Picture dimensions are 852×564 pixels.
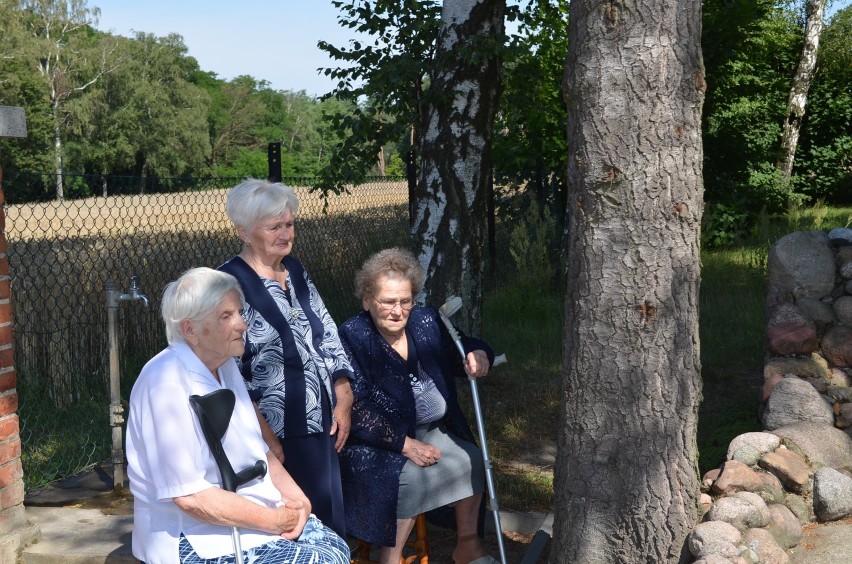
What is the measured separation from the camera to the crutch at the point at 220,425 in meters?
2.99

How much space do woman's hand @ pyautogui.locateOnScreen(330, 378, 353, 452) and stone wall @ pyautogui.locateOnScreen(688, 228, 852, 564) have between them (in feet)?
4.76

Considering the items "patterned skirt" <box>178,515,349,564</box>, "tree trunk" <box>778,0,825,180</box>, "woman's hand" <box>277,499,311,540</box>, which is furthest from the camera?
"tree trunk" <box>778,0,825,180</box>

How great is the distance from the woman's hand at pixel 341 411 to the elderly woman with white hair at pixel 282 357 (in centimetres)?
6

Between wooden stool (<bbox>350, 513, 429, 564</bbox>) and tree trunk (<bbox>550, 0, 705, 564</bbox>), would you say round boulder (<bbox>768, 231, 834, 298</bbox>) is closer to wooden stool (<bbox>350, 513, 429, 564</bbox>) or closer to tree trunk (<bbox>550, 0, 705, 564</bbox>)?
tree trunk (<bbox>550, 0, 705, 564</bbox>)

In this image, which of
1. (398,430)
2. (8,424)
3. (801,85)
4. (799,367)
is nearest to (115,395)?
(8,424)

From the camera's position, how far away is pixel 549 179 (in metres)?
14.0

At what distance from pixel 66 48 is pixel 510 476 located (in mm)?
59012

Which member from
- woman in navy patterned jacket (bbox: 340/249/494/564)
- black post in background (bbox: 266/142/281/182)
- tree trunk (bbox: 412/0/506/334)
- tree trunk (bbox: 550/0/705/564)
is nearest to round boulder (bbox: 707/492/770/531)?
tree trunk (bbox: 550/0/705/564)

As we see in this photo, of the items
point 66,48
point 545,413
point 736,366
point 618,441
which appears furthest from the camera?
point 66,48

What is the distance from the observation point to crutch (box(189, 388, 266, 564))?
9.82 feet

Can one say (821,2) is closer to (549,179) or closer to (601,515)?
(549,179)

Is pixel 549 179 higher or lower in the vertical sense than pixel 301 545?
higher

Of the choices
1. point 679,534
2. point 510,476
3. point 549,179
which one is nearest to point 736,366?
point 510,476

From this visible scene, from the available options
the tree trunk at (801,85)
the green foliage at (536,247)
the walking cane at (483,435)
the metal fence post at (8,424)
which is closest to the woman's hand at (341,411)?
the walking cane at (483,435)
